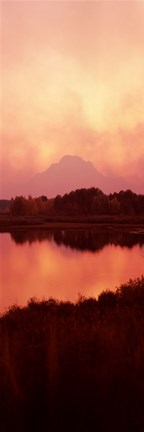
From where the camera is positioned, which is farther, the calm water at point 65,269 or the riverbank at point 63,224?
the riverbank at point 63,224

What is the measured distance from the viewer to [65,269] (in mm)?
31969

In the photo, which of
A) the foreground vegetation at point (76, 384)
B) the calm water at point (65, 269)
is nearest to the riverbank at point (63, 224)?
the calm water at point (65, 269)

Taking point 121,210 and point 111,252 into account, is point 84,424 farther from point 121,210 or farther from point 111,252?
point 121,210

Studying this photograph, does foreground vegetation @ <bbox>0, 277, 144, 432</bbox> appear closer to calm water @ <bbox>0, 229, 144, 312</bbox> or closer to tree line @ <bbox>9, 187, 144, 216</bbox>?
calm water @ <bbox>0, 229, 144, 312</bbox>

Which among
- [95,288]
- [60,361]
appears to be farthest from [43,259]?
[60,361]

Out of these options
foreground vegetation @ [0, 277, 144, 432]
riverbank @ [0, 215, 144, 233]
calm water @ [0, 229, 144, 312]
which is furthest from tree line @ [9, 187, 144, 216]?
foreground vegetation @ [0, 277, 144, 432]

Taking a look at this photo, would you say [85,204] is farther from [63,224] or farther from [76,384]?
[76,384]

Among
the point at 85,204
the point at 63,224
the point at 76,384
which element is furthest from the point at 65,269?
the point at 85,204

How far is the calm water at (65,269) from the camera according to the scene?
2244 cm

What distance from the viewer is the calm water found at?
73.6 feet

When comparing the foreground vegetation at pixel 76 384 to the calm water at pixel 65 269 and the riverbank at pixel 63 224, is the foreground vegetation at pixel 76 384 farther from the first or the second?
the riverbank at pixel 63 224

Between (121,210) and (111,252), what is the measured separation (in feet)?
392

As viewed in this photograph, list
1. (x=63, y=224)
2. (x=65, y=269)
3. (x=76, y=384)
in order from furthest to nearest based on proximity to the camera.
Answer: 1. (x=63, y=224)
2. (x=65, y=269)
3. (x=76, y=384)

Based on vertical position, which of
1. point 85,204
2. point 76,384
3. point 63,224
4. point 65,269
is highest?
point 85,204
